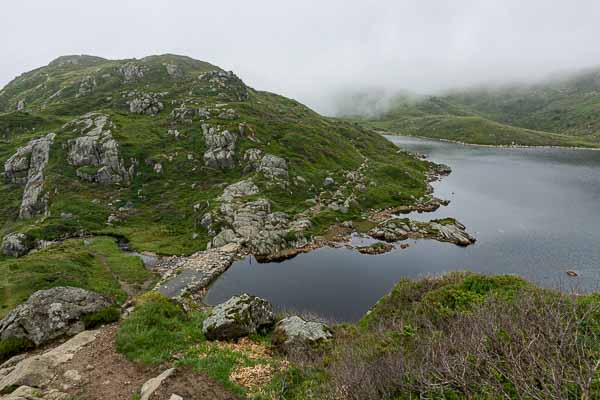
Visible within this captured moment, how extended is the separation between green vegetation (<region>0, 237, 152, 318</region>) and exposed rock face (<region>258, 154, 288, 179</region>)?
43290 millimetres

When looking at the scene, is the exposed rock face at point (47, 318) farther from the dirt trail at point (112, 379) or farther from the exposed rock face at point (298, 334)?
the exposed rock face at point (298, 334)

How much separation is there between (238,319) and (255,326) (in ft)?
5.23

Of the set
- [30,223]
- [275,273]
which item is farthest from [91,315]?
[30,223]

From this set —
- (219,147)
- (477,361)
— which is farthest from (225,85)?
(477,361)

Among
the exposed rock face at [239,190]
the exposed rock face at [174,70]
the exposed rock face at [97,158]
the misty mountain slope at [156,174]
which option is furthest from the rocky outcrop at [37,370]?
the exposed rock face at [174,70]

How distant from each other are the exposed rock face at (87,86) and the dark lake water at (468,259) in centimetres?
14744

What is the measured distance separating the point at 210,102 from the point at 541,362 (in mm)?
143427

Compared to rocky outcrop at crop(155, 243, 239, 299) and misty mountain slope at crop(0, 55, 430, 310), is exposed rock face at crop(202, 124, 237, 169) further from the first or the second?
rocky outcrop at crop(155, 243, 239, 299)

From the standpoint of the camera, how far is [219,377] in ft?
56.2

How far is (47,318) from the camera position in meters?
26.1

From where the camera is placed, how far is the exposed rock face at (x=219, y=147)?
9800cm

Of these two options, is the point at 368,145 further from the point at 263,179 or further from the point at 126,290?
the point at 126,290

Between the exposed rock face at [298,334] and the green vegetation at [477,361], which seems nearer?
the green vegetation at [477,361]

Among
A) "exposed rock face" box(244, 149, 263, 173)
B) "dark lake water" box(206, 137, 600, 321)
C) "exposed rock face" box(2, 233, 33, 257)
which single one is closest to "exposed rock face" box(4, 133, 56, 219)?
"exposed rock face" box(2, 233, 33, 257)
